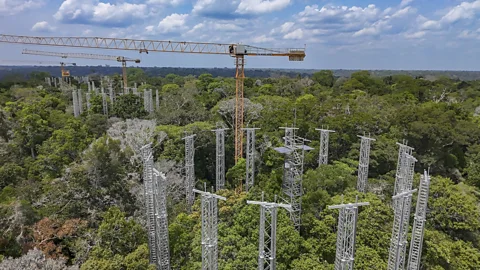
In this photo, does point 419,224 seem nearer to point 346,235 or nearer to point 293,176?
point 346,235

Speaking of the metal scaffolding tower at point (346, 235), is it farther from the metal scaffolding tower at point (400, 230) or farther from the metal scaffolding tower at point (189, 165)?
the metal scaffolding tower at point (189, 165)

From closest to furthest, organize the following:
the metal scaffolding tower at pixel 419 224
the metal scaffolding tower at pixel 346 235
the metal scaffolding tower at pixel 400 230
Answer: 1. the metal scaffolding tower at pixel 346 235
2. the metal scaffolding tower at pixel 400 230
3. the metal scaffolding tower at pixel 419 224

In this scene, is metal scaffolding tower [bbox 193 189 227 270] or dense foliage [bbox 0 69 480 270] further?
dense foliage [bbox 0 69 480 270]

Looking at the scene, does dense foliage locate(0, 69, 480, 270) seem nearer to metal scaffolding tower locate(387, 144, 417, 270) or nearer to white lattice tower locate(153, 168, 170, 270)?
metal scaffolding tower locate(387, 144, 417, 270)

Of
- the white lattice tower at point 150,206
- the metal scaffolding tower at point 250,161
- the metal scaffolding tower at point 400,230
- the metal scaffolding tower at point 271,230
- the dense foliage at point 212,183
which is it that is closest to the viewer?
the metal scaffolding tower at point 271,230

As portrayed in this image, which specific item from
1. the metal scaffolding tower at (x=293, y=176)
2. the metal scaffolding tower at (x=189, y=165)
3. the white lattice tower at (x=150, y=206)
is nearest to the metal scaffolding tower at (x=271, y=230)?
the white lattice tower at (x=150, y=206)

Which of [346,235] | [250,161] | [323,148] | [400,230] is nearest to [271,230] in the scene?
[346,235]

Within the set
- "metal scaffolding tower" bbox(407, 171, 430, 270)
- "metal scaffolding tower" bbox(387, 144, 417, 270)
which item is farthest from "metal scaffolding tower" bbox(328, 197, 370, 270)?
"metal scaffolding tower" bbox(407, 171, 430, 270)
